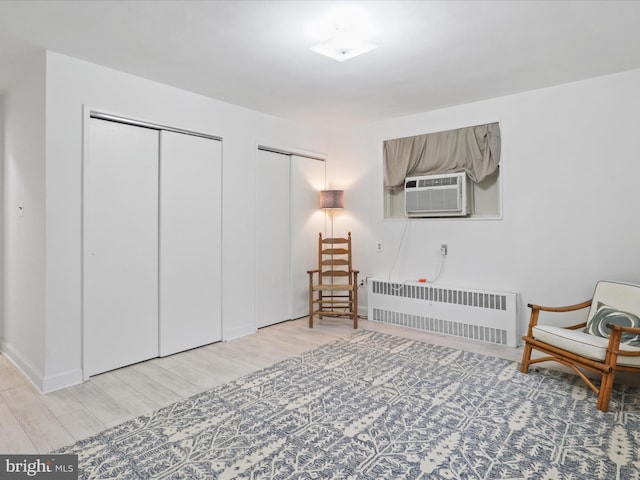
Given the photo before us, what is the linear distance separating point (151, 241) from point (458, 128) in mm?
3372

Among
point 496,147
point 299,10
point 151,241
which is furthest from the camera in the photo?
point 496,147

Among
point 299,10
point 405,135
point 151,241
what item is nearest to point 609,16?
point 299,10

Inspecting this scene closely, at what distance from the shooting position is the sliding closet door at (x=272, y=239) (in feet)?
14.2

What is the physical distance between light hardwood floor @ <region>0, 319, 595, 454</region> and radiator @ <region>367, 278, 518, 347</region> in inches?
5.3

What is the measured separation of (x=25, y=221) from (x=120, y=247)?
0.78m

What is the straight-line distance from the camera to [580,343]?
2617 millimetres

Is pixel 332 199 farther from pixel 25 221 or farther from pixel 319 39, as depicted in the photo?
pixel 25 221

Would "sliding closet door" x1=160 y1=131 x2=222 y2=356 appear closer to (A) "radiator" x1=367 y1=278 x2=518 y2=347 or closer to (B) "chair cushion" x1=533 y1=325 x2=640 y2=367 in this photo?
(A) "radiator" x1=367 y1=278 x2=518 y2=347

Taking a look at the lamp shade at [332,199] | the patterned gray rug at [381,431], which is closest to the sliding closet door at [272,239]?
the lamp shade at [332,199]

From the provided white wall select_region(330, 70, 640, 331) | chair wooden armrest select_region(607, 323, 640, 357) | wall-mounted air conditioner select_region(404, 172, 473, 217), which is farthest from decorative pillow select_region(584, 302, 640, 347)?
wall-mounted air conditioner select_region(404, 172, 473, 217)

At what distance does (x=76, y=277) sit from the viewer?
2.89 m

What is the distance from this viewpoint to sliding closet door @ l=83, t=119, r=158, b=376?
2.98m

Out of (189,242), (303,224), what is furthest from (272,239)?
(189,242)

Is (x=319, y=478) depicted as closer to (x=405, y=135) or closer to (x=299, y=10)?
(x=299, y=10)
